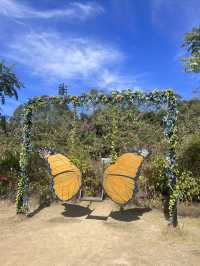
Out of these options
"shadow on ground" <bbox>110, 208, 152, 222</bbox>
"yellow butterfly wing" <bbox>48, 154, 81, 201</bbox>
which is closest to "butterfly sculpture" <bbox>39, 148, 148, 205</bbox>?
"yellow butterfly wing" <bbox>48, 154, 81, 201</bbox>

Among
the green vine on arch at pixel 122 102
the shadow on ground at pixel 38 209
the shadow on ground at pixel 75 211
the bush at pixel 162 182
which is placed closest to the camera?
the green vine on arch at pixel 122 102

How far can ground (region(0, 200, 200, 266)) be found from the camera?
19.3 ft

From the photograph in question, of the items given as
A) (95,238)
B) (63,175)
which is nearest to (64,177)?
(63,175)

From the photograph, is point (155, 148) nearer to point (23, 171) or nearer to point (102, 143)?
point (102, 143)

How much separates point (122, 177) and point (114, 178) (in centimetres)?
20

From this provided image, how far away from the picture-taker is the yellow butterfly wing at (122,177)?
26.3 feet

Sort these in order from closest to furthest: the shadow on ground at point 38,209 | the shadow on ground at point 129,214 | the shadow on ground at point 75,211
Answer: the shadow on ground at point 129,214, the shadow on ground at point 75,211, the shadow on ground at point 38,209

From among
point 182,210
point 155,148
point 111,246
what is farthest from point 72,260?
point 155,148

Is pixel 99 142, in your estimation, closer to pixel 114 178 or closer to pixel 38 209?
pixel 38 209

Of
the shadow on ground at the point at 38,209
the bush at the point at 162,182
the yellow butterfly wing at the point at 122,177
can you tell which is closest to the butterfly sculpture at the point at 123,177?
the yellow butterfly wing at the point at 122,177

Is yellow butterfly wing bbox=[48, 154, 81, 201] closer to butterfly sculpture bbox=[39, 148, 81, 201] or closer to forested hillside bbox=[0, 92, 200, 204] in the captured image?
butterfly sculpture bbox=[39, 148, 81, 201]

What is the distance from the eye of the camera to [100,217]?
8508 millimetres

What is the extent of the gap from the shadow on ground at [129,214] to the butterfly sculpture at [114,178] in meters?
0.56

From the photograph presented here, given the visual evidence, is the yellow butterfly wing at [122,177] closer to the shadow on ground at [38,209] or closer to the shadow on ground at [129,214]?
the shadow on ground at [129,214]
